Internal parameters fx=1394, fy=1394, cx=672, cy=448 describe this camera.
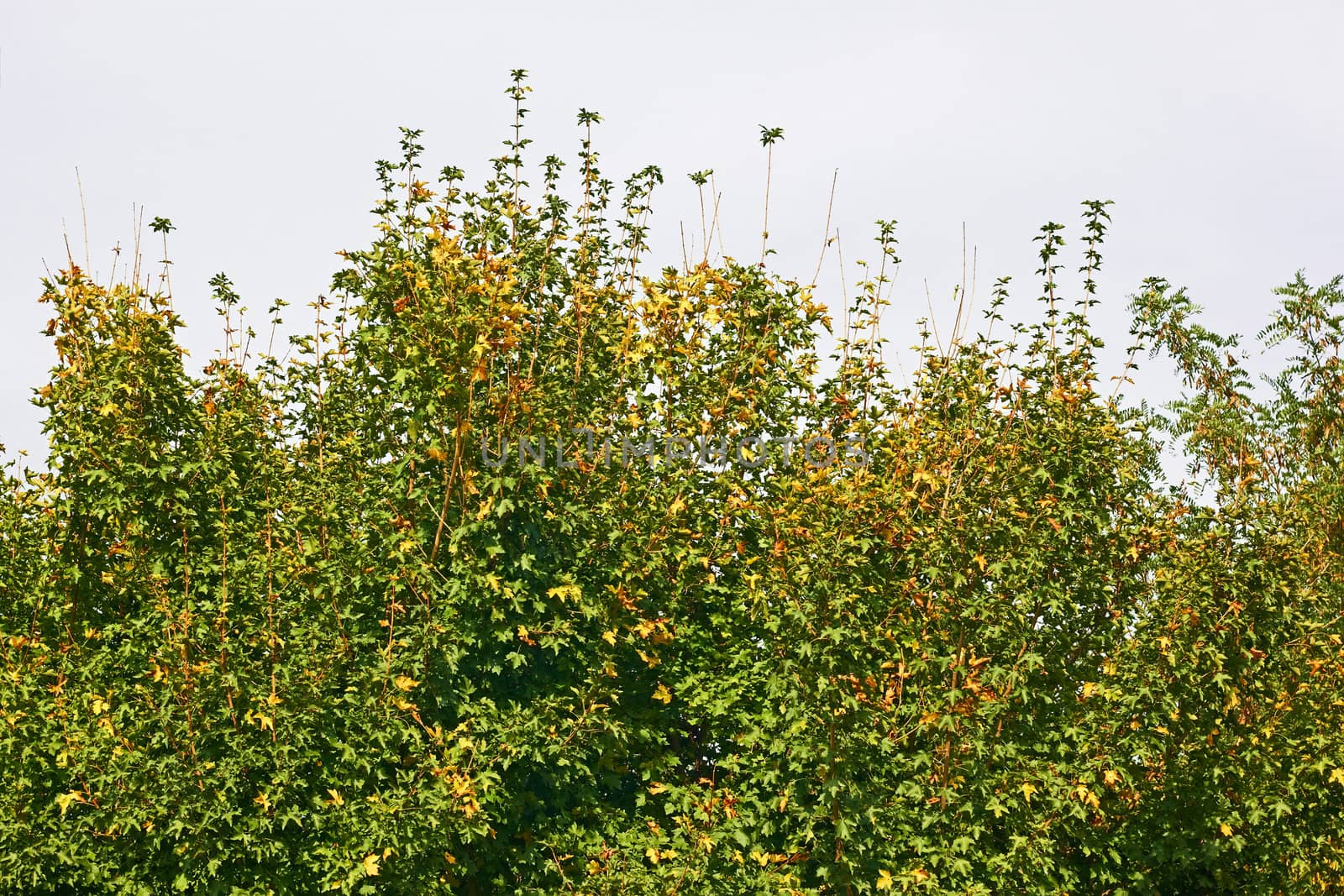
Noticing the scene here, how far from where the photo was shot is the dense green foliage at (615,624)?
427 inches

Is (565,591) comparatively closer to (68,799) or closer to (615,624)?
(615,624)

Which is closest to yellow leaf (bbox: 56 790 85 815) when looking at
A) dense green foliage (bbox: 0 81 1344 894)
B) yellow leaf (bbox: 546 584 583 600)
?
dense green foliage (bbox: 0 81 1344 894)

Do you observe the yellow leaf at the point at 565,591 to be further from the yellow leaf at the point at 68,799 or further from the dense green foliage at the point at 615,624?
the yellow leaf at the point at 68,799

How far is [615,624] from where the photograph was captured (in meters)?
11.7

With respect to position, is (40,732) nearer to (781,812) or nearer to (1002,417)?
(781,812)

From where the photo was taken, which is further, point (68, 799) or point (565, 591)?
point (565, 591)

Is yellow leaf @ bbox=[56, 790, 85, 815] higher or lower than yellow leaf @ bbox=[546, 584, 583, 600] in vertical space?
lower

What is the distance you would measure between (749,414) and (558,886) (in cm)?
443

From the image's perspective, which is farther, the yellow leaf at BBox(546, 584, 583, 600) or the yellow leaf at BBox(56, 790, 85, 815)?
the yellow leaf at BBox(546, 584, 583, 600)

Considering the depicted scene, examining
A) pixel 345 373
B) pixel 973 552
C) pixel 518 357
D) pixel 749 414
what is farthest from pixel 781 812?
pixel 345 373

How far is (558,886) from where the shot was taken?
1170cm

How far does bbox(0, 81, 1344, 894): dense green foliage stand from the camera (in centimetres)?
1085

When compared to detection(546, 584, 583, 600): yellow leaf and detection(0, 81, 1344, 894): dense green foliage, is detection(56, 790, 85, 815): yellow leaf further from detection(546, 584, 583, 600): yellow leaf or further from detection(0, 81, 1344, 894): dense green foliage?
detection(546, 584, 583, 600): yellow leaf

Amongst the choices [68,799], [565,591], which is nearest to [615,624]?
[565,591]
